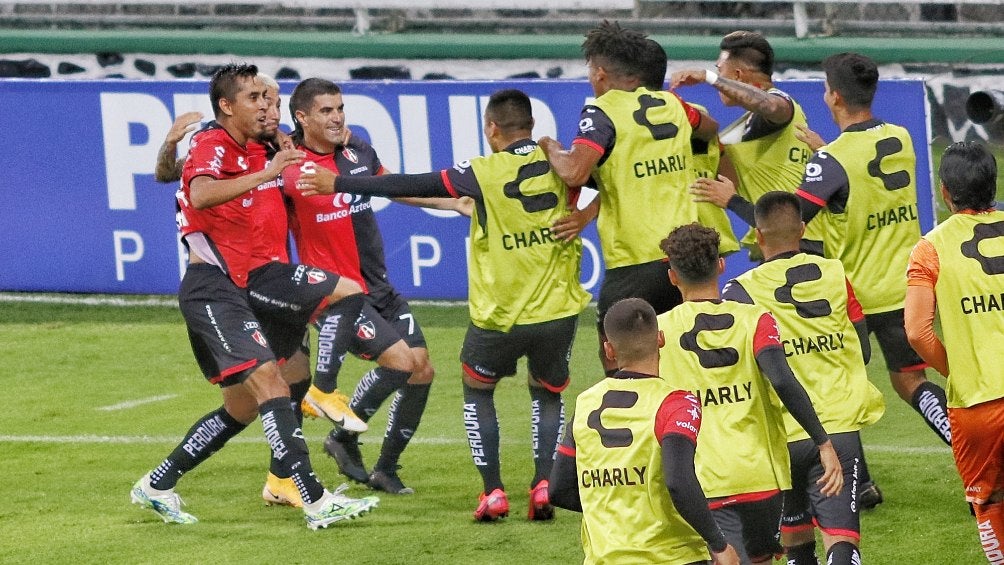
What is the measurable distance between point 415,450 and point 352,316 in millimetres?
1160

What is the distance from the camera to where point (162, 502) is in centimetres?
766

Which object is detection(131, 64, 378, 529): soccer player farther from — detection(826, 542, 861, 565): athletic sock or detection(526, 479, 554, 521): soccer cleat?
detection(826, 542, 861, 565): athletic sock

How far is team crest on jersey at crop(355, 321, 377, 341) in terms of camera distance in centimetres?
831

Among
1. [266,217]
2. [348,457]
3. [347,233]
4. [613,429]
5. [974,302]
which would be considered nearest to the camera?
[613,429]

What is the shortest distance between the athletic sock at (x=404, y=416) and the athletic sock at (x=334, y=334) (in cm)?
48

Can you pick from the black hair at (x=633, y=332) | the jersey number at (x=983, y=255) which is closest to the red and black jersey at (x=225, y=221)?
the black hair at (x=633, y=332)

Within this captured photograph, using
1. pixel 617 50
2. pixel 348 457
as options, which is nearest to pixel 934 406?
pixel 617 50

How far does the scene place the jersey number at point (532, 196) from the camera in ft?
23.8

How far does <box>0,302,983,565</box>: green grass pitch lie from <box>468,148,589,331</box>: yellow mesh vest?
105 centimetres

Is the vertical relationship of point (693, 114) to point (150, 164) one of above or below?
above

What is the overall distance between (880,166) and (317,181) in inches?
104

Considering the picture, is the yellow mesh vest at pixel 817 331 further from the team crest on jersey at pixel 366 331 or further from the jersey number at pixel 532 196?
the team crest on jersey at pixel 366 331

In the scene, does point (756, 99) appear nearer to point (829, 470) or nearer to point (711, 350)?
point (711, 350)

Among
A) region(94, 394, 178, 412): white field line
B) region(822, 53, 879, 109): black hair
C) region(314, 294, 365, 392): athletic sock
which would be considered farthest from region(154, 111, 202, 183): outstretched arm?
region(822, 53, 879, 109): black hair
